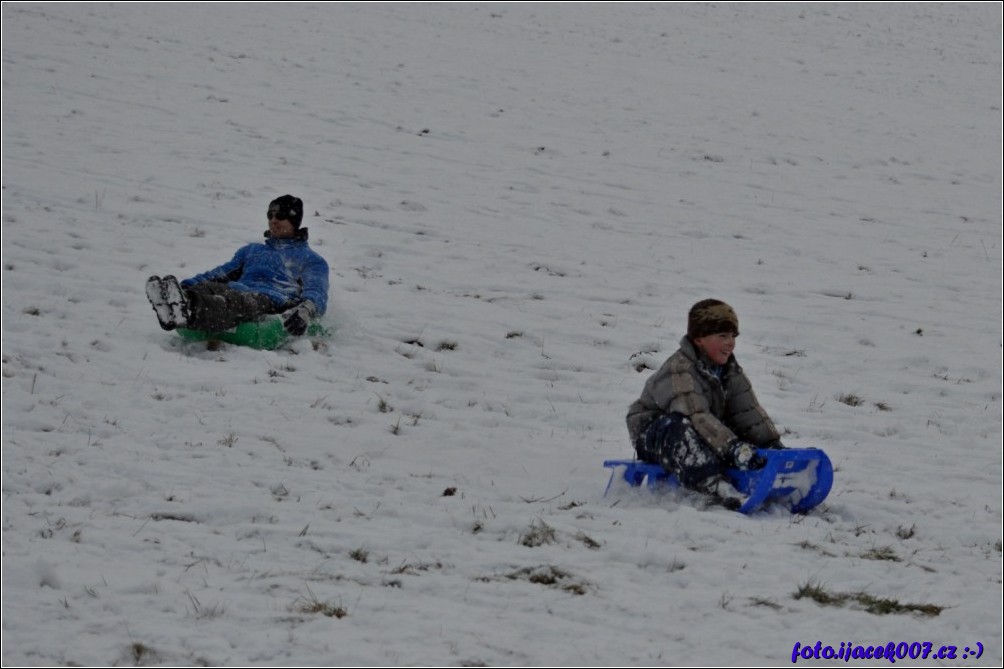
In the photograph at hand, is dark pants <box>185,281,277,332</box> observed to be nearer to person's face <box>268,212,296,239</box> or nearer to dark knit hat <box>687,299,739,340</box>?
person's face <box>268,212,296,239</box>

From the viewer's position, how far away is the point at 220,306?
7863mm

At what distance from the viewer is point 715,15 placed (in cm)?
2859

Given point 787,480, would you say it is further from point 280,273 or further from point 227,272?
point 227,272

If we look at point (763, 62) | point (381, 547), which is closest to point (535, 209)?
point (381, 547)

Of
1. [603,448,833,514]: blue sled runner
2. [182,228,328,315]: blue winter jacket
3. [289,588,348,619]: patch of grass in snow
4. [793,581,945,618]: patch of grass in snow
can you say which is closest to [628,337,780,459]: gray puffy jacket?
[603,448,833,514]: blue sled runner

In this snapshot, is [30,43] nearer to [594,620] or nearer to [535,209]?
[535,209]

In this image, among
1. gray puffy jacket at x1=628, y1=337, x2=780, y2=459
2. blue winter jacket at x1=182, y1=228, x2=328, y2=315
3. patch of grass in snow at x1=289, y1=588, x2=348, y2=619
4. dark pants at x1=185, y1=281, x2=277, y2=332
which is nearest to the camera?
patch of grass in snow at x1=289, y1=588, x2=348, y2=619

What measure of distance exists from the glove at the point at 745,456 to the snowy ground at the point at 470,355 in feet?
1.08

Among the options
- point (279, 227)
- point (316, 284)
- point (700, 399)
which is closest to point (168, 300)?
point (316, 284)

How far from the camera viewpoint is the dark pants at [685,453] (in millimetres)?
5938

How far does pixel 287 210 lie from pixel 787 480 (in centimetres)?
468

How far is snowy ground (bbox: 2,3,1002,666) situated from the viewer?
4547 mm

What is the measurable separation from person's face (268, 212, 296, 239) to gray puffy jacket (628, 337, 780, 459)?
3648 mm

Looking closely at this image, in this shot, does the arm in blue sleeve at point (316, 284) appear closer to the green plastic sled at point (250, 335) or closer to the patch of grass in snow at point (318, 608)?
the green plastic sled at point (250, 335)
